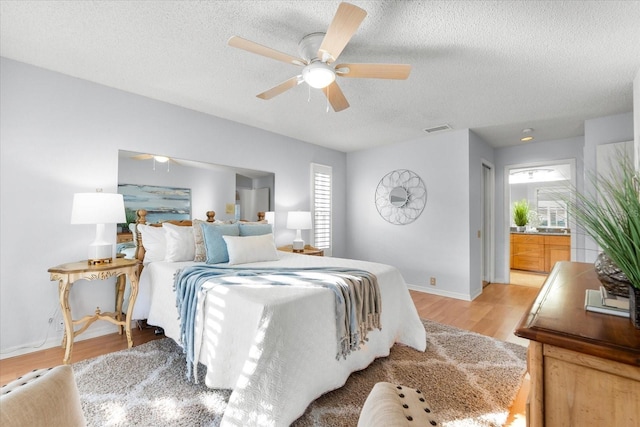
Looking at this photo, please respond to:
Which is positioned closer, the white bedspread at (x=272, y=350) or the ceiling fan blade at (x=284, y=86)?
the white bedspread at (x=272, y=350)

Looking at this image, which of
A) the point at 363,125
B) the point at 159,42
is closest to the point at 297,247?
the point at 363,125

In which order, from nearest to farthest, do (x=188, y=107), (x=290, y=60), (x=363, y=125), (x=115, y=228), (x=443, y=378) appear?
1. (x=290, y=60)
2. (x=443, y=378)
3. (x=115, y=228)
4. (x=188, y=107)
5. (x=363, y=125)

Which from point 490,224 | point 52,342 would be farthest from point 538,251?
point 52,342

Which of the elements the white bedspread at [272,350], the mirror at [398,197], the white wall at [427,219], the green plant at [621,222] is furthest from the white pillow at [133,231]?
the mirror at [398,197]

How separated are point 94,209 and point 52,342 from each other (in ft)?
4.32

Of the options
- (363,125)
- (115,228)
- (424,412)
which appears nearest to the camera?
(424,412)

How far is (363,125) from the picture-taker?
13.0 ft

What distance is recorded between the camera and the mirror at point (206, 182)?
9.84 feet

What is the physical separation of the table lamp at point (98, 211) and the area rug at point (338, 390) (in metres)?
0.95

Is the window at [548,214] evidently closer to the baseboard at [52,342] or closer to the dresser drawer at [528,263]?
the dresser drawer at [528,263]

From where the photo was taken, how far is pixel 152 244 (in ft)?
9.46

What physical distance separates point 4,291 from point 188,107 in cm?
240

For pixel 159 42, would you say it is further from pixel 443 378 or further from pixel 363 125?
pixel 443 378

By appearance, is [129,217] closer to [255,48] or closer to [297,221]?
[297,221]
